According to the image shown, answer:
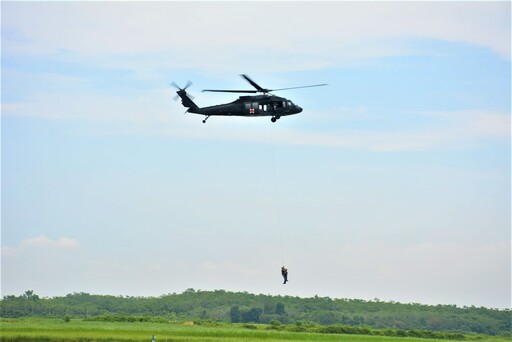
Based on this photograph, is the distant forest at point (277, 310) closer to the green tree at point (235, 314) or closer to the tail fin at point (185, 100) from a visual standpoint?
the green tree at point (235, 314)

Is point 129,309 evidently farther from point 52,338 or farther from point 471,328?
point 52,338

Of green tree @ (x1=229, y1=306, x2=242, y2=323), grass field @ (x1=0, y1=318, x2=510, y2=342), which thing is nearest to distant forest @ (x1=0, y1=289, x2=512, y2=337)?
green tree @ (x1=229, y1=306, x2=242, y2=323)

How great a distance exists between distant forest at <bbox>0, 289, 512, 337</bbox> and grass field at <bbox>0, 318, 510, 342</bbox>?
45.0 meters

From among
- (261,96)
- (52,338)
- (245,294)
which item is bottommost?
(52,338)

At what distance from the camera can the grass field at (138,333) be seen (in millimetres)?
49781

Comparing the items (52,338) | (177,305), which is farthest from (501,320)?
(52,338)

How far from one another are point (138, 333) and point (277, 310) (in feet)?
192

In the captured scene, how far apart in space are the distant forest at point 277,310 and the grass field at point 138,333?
4499 centimetres

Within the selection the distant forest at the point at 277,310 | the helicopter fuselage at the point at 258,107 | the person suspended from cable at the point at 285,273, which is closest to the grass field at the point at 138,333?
the person suspended from cable at the point at 285,273

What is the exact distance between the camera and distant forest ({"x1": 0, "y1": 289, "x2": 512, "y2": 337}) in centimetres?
10800

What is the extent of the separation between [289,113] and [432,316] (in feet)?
194

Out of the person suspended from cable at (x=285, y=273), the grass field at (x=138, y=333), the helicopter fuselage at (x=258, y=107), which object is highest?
the helicopter fuselage at (x=258, y=107)

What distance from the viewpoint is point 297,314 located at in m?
112

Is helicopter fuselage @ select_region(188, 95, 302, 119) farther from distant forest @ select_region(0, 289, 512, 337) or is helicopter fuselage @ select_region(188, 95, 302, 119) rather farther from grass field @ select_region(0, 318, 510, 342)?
distant forest @ select_region(0, 289, 512, 337)
